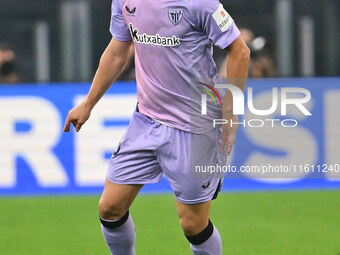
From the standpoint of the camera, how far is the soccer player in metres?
4.04

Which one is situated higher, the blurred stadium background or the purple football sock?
the purple football sock

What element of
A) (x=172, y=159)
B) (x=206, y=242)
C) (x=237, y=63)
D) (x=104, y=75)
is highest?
(x=237, y=63)

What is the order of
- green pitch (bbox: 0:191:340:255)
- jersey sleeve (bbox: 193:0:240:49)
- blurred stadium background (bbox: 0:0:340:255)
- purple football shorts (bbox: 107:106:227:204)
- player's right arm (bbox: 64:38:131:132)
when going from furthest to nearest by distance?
blurred stadium background (bbox: 0:0:340:255) < green pitch (bbox: 0:191:340:255) < player's right arm (bbox: 64:38:131:132) < purple football shorts (bbox: 107:106:227:204) < jersey sleeve (bbox: 193:0:240:49)

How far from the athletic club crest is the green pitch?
1941 mm

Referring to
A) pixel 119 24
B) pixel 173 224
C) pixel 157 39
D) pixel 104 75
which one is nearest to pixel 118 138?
pixel 173 224

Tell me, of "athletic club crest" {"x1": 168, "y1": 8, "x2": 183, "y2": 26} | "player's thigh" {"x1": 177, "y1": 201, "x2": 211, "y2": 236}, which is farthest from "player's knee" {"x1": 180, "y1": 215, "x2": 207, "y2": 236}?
"athletic club crest" {"x1": 168, "y1": 8, "x2": 183, "y2": 26}

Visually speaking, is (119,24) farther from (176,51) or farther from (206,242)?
(206,242)

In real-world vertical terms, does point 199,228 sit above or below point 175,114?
below

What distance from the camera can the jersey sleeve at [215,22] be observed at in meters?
3.95

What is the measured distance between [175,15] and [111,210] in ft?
3.38

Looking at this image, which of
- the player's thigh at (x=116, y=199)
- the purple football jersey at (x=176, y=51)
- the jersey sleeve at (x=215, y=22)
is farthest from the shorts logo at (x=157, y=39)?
Result: the player's thigh at (x=116, y=199)

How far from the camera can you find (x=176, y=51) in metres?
4.07

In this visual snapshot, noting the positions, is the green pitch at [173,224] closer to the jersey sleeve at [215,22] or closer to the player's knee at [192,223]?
the player's knee at [192,223]

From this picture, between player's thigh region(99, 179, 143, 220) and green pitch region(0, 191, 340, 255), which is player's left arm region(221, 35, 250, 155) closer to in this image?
player's thigh region(99, 179, 143, 220)
